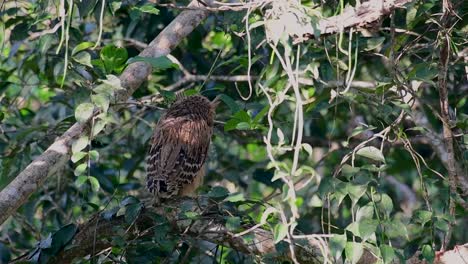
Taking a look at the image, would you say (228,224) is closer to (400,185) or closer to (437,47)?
(437,47)

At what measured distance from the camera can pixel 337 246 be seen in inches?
155

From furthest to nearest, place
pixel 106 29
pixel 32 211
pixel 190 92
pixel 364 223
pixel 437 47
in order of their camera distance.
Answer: pixel 106 29
pixel 32 211
pixel 190 92
pixel 437 47
pixel 364 223

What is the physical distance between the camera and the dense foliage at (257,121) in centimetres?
416

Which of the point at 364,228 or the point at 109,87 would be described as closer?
the point at 364,228

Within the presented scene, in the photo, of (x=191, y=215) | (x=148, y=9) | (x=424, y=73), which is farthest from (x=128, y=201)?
(x=424, y=73)

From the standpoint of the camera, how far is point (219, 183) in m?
7.60

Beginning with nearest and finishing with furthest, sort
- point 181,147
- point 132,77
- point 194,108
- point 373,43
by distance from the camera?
point 373,43, point 132,77, point 181,147, point 194,108

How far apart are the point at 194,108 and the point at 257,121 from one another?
1.89 metres

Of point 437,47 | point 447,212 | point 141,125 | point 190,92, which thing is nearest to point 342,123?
point 141,125

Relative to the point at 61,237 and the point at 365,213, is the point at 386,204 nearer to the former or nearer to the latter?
the point at 365,213

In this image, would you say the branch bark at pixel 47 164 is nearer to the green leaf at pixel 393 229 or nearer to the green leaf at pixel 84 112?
the green leaf at pixel 84 112

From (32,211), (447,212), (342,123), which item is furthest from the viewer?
(342,123)

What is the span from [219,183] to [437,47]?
2.91m

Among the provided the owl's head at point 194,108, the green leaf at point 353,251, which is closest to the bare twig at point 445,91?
the green leaf at point 353,251
